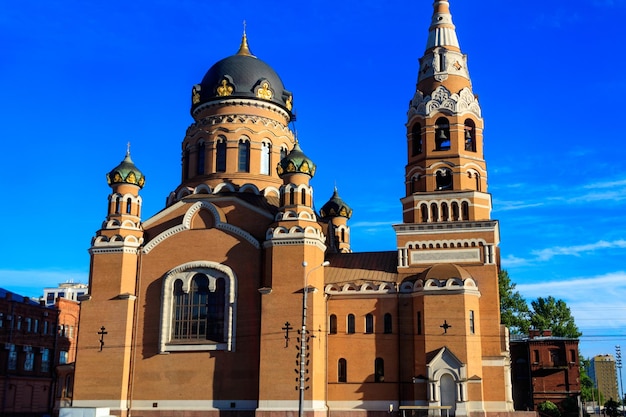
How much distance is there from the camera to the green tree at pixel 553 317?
180 ft

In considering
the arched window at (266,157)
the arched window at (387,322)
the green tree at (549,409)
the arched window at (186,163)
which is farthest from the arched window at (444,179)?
the green tree at (549,409)

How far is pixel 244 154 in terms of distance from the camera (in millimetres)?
41188

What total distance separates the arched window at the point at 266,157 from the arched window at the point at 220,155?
2.07m

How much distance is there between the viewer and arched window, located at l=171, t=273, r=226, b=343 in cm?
3500

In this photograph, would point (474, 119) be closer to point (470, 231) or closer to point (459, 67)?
point (459, 67)

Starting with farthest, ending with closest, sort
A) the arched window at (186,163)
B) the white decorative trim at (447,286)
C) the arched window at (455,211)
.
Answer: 1. the arched window at (186,163)
2. the arched window at (455,211)
3. the white decorative trim at (447,286)

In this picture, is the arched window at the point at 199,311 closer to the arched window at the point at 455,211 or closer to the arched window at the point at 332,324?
the arched window at the point at 332,324

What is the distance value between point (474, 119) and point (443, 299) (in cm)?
947

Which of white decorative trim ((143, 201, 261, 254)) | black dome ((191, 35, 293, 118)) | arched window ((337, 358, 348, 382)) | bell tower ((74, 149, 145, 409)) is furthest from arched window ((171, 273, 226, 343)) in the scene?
black dome ((191, 35, 293, 118))

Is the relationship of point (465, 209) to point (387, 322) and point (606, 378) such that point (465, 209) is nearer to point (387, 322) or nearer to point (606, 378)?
point (387, 322)

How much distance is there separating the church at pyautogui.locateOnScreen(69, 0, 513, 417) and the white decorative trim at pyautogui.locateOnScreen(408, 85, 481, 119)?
70 mm

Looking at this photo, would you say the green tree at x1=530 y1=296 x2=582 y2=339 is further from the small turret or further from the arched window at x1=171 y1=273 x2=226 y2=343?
the arched window at x1=171 y1=273 x2=226 y2=343

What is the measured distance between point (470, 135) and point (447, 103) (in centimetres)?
201

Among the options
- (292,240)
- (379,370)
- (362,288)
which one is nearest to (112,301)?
(292,240)
